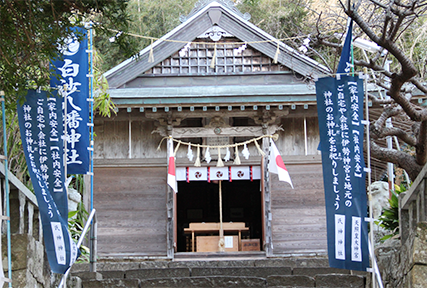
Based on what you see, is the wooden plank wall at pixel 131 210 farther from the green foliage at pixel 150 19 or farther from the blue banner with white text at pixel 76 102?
the green foliage at pixel 150 19

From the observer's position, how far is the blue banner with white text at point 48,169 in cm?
616

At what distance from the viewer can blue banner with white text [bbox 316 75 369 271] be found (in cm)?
689

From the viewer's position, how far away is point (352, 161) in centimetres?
711

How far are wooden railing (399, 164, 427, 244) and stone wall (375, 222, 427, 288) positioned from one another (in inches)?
9.4

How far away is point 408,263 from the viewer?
5895 millimetres

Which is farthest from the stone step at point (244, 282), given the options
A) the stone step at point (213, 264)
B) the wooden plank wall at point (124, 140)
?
the wooden plank wall at point (124, 140)

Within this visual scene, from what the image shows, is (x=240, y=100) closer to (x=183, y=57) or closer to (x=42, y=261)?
(x=183, y=57)

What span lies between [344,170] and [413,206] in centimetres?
101

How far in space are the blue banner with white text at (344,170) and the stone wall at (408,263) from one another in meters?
0.40

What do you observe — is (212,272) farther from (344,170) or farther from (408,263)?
(408,263)

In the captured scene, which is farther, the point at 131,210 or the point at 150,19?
the point at 150,19

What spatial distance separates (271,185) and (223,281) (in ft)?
17.4

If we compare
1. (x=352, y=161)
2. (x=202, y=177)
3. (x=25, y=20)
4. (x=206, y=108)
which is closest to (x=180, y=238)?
(x=202, y=177)

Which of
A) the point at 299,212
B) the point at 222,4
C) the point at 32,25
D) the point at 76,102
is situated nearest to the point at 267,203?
the point at 299,212
